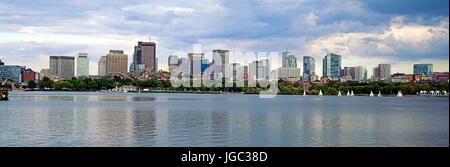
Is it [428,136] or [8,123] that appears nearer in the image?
[428,136]
